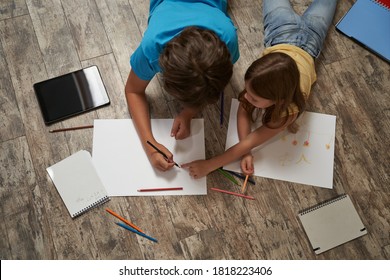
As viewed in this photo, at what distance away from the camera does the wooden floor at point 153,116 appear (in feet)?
3.45

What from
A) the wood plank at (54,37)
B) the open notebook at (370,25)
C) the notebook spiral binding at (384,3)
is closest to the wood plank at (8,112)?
the wood plank at (54,37)

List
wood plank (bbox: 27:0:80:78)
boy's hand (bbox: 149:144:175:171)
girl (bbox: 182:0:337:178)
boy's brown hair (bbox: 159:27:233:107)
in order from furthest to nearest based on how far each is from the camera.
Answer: wood plank (bbox: 27:0:80:78) → boy's hand (bbox: 149:144:175:171) → girl (bbox: 182:0:337:178) → boy's brown hair (bbox: 159:27:233:107)

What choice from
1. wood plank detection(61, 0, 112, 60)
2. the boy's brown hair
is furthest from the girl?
wood plank detection(61, 0, 112, 60)

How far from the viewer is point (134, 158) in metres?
1.09

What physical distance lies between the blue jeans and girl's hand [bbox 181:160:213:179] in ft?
1.42

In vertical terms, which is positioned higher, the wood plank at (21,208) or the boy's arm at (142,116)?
the boy's arm at (142,116)

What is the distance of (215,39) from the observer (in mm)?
774

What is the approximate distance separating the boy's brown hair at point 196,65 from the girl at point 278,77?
0.12 meters

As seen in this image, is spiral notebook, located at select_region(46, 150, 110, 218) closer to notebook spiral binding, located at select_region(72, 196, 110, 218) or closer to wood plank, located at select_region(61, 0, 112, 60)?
notebook spiral binding, located at select_region(72, 196, 110, 218)

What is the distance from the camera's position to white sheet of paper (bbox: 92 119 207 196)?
1.07 meters

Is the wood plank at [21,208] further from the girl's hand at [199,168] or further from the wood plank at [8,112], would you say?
the girl's hand at [199,168]

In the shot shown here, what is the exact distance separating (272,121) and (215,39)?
34 centimetres
